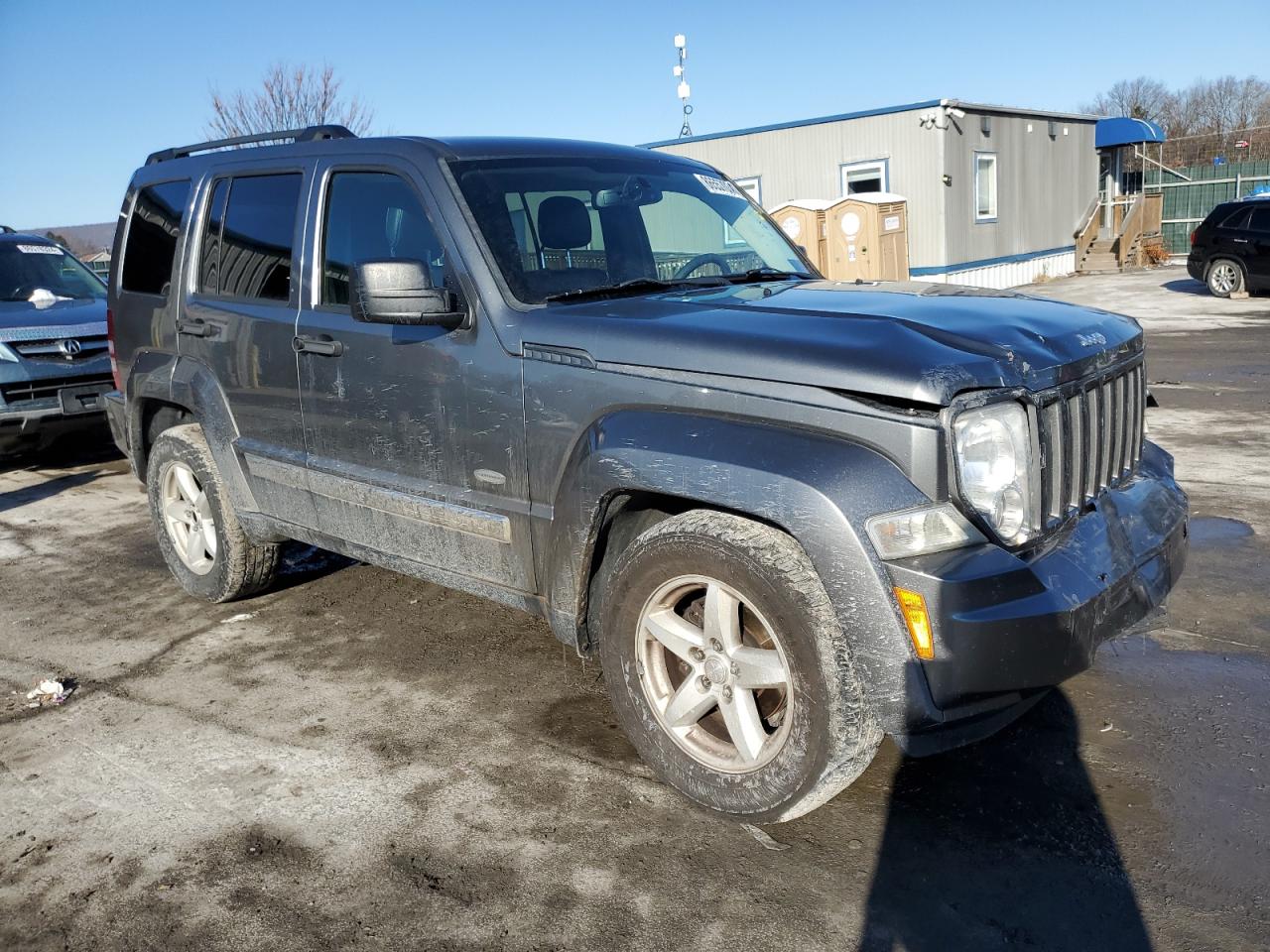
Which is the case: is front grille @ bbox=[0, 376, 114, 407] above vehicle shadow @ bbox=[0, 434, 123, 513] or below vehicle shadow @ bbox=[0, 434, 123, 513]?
above

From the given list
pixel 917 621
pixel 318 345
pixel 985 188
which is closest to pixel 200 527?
pixel 318 345

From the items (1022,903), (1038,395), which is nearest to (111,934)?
(1022,903)

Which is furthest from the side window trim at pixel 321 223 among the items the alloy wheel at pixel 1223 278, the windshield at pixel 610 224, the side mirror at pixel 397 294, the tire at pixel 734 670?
the alloy wheel at pixel 1223 278

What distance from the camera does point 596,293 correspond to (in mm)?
3672

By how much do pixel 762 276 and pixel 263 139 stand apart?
2556 mm

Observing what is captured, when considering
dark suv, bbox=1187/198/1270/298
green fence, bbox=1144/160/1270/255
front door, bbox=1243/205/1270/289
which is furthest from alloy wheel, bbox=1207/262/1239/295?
green fence, bbox=1144/160/1270/255

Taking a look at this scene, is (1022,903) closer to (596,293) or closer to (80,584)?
(596,293)

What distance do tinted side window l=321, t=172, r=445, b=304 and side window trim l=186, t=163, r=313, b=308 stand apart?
153mm

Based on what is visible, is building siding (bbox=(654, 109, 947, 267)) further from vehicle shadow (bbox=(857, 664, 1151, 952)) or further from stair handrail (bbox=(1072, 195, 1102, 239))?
vehicle shadow (bbox=(857, 664, 1151, 952))

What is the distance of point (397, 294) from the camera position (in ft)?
11.2

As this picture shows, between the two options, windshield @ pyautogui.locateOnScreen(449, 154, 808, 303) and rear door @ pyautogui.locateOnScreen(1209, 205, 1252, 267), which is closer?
windshield @ pyautogui.locateOnScreen(449, 154, 808, 303)

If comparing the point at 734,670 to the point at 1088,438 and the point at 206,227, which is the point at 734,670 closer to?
the point at 1088,438

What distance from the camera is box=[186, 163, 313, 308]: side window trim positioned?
4.27 metres

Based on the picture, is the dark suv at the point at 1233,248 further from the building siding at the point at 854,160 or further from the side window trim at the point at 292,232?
the side window trim at the point at 292,232
